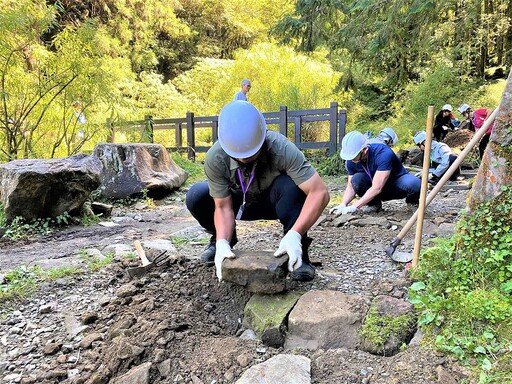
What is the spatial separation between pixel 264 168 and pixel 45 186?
2.82m

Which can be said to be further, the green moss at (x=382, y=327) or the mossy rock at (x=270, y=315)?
the mossy rock at (x=270, y=315)

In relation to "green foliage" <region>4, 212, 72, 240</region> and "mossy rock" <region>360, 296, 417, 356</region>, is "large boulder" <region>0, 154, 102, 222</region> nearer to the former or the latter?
"green foliage" <region>4, 212, 72, 240</region>

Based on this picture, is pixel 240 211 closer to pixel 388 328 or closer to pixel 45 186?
pixel 388 328

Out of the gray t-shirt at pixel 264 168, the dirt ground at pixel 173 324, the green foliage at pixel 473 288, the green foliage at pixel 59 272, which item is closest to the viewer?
the green foliage at pixel 473 288

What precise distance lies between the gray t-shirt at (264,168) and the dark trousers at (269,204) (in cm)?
6

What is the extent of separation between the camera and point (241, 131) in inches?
84.0

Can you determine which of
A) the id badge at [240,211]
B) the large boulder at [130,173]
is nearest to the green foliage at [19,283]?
the id badge at [240,211]

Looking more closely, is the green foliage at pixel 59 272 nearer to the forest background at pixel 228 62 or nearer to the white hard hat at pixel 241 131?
the white hard hat at pixel 241 131

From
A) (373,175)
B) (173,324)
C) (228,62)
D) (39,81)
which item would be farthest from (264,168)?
(228,62)

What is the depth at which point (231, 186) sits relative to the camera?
2.47 meters

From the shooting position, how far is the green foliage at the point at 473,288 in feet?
4.92

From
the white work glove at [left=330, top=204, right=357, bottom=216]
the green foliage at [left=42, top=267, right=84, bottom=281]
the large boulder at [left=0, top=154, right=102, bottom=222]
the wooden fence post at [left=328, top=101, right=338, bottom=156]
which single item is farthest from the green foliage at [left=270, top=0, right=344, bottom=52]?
the green foliage at [left=42, top=267, right=84, bottom=281]

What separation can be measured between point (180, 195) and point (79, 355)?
4700mm

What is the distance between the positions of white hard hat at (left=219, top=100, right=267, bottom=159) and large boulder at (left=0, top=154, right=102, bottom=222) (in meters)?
2.73
